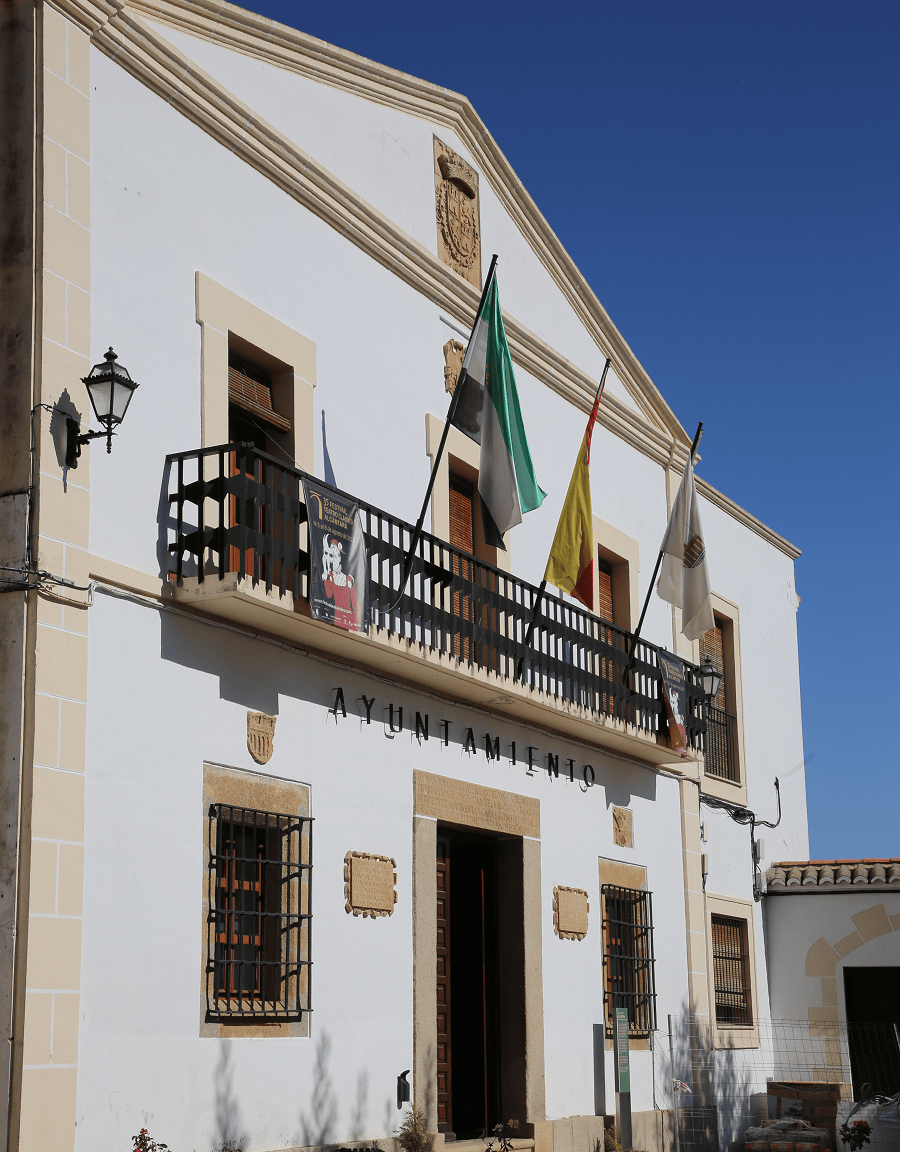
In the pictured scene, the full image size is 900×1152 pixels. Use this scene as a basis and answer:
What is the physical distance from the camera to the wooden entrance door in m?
11.1

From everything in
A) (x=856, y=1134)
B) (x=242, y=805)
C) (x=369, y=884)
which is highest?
(x=242, y=805)

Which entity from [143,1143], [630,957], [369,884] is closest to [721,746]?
[630,957]

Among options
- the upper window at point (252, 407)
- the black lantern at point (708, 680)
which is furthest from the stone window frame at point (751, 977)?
the upper window at point (252, 407)

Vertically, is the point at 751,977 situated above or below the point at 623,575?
below

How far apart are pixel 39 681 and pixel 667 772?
8.75 metres

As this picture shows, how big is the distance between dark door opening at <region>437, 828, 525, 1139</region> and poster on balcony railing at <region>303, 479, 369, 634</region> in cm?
272

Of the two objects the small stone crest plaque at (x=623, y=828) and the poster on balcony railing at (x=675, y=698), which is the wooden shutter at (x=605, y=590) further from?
the small stone crest plaque at (x=623, y=828)

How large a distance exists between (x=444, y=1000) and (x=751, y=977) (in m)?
6.37

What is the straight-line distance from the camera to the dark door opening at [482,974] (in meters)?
11.6

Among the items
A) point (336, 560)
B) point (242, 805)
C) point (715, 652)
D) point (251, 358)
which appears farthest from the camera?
point (715, 652)

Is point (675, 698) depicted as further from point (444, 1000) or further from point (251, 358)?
point (251, 358)

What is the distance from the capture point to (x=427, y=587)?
36.6 ft

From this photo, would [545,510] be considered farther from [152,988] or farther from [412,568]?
[152,988]

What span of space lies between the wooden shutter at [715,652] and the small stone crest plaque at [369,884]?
300 inches
